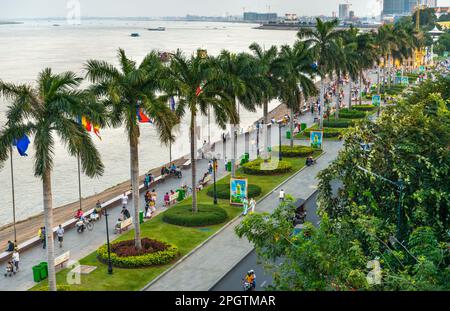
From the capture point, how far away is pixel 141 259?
33.0 metres

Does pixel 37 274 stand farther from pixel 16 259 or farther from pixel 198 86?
pixel 198 86

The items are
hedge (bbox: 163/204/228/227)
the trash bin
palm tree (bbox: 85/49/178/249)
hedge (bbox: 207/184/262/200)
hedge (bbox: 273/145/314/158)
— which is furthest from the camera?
the trash bin

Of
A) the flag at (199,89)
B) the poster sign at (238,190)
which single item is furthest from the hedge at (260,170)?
the flag at (199,89)

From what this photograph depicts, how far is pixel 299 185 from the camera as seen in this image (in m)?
50.7

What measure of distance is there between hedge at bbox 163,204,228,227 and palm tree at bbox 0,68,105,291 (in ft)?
46.1

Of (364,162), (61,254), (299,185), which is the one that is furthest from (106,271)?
(299,185)

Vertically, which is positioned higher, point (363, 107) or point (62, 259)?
point (363, 107)

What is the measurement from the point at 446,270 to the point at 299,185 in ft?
107

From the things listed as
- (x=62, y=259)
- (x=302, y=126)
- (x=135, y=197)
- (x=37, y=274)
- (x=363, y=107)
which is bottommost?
(x=37, y=274)

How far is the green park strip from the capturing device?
3066 cm

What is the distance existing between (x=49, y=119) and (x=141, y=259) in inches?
403

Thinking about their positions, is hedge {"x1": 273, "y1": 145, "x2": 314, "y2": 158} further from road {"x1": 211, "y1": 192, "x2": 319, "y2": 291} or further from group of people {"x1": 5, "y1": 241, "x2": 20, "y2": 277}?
group of people {"x1": 5, "y1": 241, "x2": 20, "y2": 277}

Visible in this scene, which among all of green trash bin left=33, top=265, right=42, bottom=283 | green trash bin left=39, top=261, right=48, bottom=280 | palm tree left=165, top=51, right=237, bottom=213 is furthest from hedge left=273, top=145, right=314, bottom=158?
green trash bin left=33, top=265, right=42, bottom=283

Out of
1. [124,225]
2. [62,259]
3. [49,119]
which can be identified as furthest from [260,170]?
[49,119]
